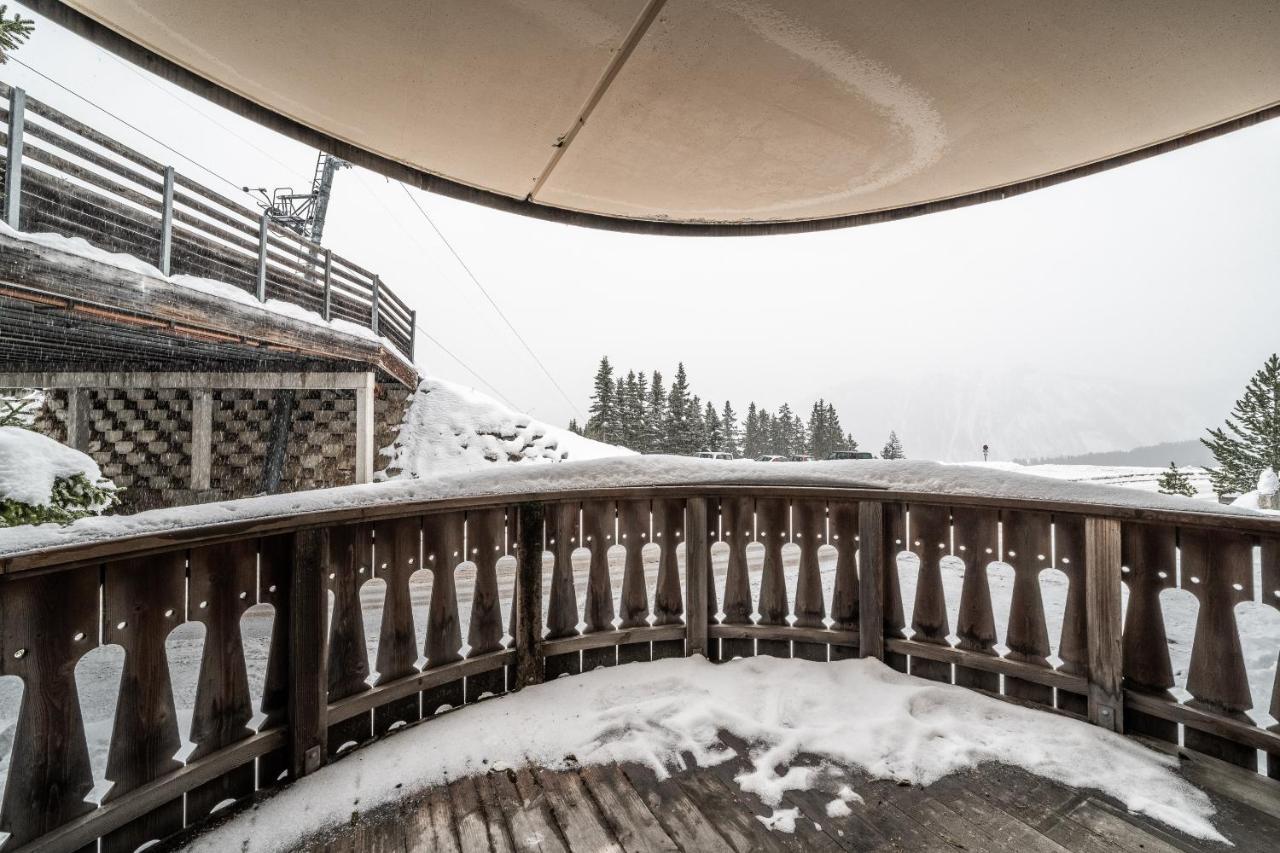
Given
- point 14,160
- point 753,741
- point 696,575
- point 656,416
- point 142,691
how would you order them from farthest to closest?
point 656,416
point 14,160
point 696,575
point 753,741
point 142,691

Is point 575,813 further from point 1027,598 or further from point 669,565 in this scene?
point 1027,598

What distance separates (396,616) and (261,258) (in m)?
6.96

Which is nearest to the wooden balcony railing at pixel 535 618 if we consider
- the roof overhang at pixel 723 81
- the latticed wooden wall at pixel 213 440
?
the roof overhang at pixel 723 81

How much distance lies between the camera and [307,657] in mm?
1857

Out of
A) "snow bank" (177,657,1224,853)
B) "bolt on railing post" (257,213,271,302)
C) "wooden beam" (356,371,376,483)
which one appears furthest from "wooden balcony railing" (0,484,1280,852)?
"wooden beam" (356,371,376,483)

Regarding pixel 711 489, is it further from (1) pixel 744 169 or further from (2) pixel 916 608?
A: (1) pixel 744 169

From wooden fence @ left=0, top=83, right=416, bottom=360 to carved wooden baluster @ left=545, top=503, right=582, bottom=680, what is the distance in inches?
212

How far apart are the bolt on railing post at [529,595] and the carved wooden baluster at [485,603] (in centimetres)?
10

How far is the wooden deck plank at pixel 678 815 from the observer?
1.50 m

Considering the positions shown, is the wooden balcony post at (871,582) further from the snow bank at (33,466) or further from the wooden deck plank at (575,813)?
the snow bank at (33,466)

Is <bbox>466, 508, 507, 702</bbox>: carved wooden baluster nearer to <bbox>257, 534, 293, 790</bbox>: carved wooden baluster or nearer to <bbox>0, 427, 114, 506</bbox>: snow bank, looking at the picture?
<bbox>257, 534, 293, 790</bbox>: carved wooden baluster

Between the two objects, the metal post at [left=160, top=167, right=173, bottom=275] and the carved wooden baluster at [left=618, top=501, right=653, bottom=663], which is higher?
the metal post at [left=160, top=167, right=173, bottom=275]

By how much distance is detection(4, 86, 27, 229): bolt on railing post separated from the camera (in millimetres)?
3973

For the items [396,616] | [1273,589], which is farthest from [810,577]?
[396,616]
